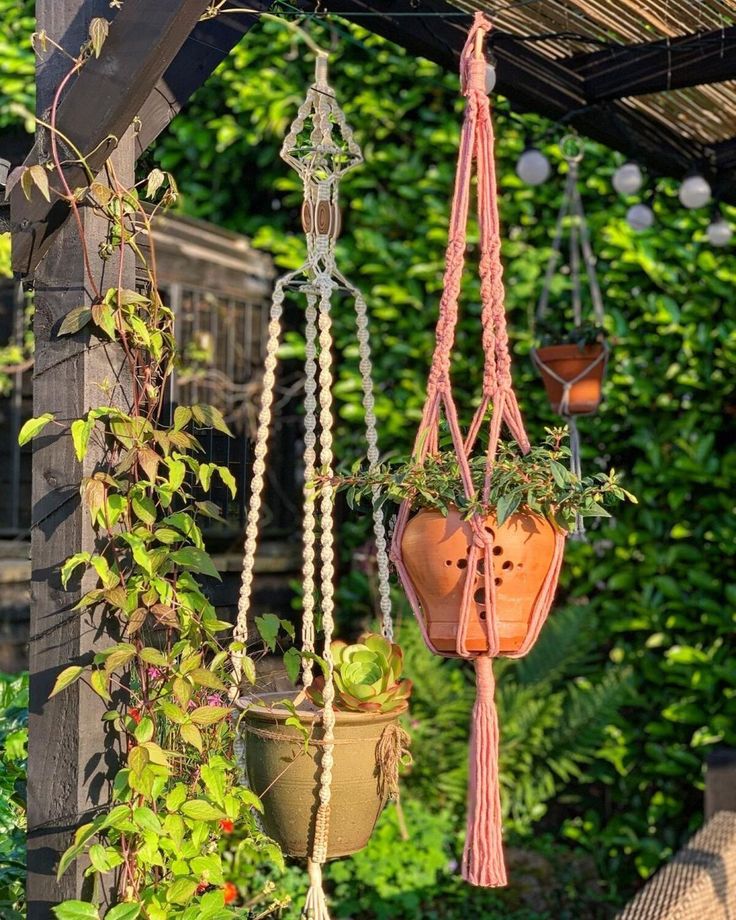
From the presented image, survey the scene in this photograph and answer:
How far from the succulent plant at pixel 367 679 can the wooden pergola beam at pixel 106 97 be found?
80 centimetres

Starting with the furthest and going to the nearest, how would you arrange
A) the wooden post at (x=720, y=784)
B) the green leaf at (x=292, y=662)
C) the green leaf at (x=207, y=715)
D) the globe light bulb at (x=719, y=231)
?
the globe light bulb at (x=719, y=231) < the wooden post at (x=720, y=784) < the green leaf at (x=292, y=662) < the green leaf at (x=207, y=715)

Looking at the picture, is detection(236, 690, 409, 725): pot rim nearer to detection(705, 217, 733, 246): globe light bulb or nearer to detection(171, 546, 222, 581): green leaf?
detection(171, 546, 222, 581): green leaf

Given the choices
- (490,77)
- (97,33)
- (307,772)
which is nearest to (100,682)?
(307,772)

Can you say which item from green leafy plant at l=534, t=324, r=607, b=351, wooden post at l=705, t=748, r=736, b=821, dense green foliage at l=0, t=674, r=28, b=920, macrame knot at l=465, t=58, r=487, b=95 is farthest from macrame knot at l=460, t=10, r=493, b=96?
wooden post at l=705, t=748, r=736, b=821

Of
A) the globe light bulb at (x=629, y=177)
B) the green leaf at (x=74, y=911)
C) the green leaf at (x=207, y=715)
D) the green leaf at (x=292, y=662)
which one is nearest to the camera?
the green leaf at (x=74, y=911)

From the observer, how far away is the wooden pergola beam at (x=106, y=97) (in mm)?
1660

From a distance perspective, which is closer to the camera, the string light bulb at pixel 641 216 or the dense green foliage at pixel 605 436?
the string light bulb at pixel 641 216

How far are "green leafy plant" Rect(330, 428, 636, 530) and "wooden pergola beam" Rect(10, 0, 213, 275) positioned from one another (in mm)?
635

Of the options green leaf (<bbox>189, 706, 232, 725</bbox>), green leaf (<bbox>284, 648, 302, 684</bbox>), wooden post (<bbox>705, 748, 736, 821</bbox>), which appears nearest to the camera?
green leaf (<bbox>189, 706, 232, 725</bbox>)

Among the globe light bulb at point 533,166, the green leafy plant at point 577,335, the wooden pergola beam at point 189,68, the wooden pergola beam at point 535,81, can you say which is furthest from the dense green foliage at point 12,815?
the globe light bulb at point 533,166

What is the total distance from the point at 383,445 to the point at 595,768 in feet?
5.04

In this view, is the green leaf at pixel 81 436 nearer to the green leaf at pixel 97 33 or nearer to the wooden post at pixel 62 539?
the wooden post at pixel 62 539

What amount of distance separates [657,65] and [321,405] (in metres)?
1.41

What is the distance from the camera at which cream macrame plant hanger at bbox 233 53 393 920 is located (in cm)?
187
